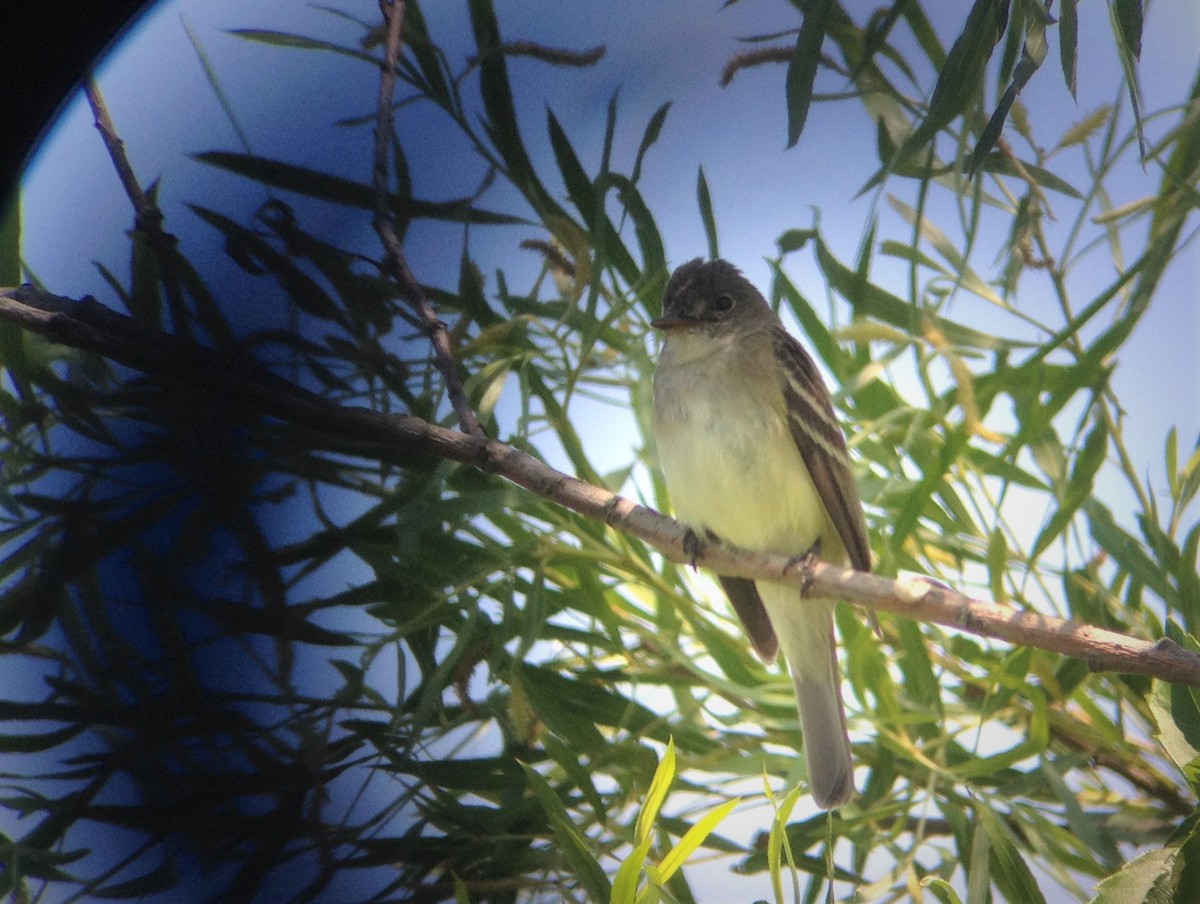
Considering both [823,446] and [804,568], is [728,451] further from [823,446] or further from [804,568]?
[804,568]

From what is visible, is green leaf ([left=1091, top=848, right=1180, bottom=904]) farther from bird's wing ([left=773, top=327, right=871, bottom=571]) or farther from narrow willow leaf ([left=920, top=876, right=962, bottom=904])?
bird's wing ([left=773, top=327, right=871, bottom=571])

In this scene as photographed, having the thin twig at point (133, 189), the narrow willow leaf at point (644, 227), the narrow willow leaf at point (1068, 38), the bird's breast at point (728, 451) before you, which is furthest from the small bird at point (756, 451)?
the thin twig at point (133, 189)

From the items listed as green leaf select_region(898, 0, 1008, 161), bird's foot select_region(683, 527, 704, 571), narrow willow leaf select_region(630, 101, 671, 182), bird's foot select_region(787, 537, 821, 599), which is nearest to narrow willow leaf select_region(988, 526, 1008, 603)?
bird's foot select_region(787, 537, 821, 599)

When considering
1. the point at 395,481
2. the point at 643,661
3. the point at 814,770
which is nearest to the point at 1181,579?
the point at 814,770

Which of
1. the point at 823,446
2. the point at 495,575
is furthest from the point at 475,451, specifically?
the point at 823,446

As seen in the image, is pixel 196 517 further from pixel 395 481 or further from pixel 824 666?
pixel 824 666

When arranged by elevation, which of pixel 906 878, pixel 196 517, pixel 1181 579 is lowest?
pixel 906 878

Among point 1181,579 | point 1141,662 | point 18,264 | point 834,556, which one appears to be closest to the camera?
point 1141,662
